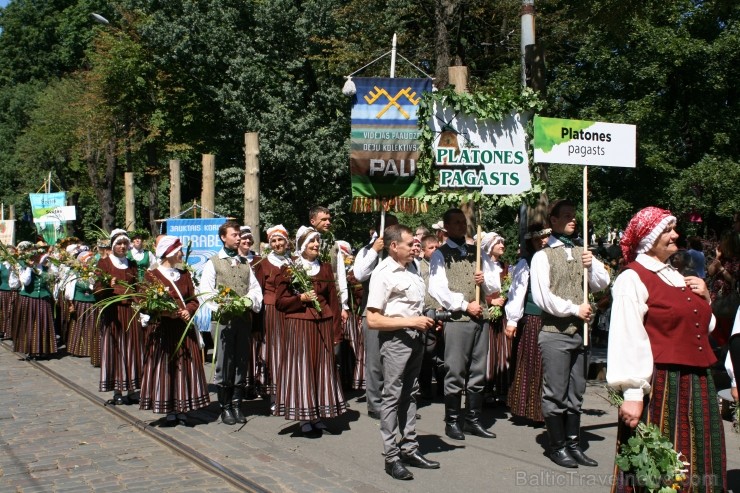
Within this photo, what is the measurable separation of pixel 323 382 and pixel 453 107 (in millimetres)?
2927

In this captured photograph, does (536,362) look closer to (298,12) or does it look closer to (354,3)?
(354,3)

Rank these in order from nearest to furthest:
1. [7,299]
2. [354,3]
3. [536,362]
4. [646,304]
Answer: [646,304] → [536,362] → [7,299] → [354,3]

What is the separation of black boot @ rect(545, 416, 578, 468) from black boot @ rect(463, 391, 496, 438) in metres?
1.08

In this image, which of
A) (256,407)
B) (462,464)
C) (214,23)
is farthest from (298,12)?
(462,464)

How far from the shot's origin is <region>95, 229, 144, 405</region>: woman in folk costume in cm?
980

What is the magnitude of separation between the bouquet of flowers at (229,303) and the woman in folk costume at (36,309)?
7.21 meters

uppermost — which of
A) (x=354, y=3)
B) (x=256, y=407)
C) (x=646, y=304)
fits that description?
(x=354, y=3)

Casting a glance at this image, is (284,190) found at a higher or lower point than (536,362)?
higher

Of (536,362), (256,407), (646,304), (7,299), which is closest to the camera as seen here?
(646,304)

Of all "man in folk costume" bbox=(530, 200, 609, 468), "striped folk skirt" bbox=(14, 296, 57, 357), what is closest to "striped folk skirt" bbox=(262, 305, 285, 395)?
"man in folk costume" bbox=(530, 200, 609, 468)

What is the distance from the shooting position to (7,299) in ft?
58.1

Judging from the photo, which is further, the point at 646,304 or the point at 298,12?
the point at 298,12

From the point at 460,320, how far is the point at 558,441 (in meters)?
1.41

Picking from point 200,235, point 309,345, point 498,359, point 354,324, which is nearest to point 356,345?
point 354,324
